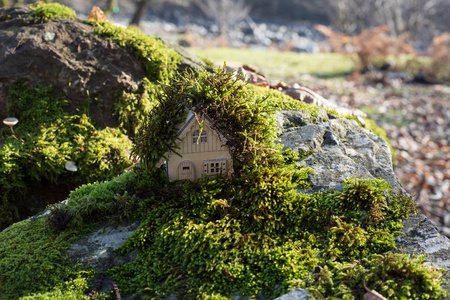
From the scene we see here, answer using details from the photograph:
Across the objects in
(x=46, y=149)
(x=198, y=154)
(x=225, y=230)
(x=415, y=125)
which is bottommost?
(x=225, y=230)

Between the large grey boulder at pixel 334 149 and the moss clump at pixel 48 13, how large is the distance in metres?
3.84

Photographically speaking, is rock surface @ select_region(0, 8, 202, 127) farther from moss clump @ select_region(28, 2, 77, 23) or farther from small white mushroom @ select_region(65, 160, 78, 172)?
small white mushroom @ select_region(65, 160, 78, 172)

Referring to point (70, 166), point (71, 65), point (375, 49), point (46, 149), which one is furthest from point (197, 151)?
point (375, 49)

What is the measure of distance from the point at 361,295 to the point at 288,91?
12.4ft

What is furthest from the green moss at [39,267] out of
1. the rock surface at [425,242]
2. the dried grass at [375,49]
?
the dried grass at [375,49]

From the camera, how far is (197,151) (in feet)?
10.7

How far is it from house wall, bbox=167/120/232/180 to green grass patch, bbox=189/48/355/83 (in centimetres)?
1148

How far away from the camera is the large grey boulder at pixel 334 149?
3682 mm

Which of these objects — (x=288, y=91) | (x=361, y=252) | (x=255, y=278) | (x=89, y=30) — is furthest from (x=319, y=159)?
(x=89, y=30)

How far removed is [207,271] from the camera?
2.78 meters

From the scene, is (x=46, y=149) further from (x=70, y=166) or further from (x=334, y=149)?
(x=334, y=149)

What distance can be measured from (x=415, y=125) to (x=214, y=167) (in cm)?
874

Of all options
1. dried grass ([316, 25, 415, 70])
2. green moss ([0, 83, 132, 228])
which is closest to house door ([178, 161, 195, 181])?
green moss ([0, 83, 132, 228])

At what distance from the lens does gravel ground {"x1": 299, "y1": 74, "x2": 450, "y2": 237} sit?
739 cm
